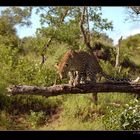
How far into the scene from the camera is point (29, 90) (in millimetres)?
4570

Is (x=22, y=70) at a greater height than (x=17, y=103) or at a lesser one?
greater

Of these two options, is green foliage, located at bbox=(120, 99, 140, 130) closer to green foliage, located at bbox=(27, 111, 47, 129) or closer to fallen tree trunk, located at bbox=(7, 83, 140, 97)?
fallen tree trunk, located at bbox=(7, 83, 140, 97)

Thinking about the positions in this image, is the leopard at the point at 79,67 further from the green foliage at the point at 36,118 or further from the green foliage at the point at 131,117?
the green foliage at the point at 36,118

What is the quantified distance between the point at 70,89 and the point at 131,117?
70 cm

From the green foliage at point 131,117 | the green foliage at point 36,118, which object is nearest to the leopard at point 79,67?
the green foliage at point 131,117

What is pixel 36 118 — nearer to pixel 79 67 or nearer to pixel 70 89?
pixel 79 67

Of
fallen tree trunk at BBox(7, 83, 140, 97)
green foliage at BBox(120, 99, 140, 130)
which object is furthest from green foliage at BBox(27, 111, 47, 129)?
green foliage at BBox(120, 99, 140, 130)

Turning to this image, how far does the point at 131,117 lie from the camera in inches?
189

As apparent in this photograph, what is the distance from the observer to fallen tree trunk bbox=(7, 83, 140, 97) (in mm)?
4582

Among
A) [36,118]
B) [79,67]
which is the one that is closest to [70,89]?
[79,67]

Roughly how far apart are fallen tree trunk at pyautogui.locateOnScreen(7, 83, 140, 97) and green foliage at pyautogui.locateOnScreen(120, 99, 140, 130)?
208 millimetres

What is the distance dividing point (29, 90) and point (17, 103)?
1.32 m
